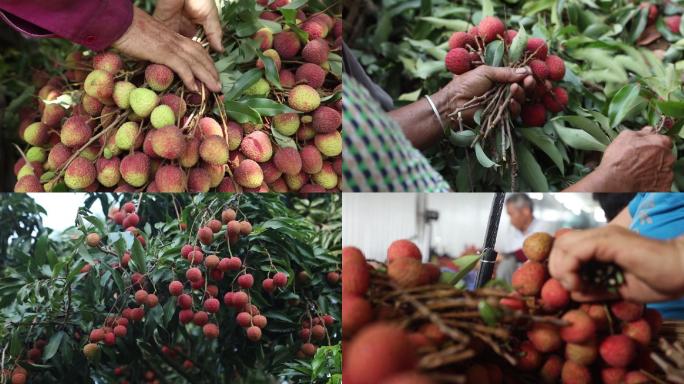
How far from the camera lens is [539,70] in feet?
3.95

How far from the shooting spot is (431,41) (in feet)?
4.51

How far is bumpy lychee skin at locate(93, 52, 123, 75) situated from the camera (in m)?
1.15

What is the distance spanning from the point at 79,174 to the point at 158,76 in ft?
0.75

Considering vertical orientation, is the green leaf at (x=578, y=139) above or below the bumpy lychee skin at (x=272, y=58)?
below

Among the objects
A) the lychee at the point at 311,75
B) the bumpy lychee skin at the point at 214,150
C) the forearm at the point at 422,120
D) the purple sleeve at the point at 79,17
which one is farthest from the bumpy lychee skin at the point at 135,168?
the forearm at the point at 422,120

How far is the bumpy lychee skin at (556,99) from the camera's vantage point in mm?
1228

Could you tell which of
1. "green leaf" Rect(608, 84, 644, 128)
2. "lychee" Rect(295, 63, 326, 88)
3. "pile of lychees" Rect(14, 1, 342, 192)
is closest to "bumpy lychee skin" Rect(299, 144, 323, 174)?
"pile of lychees" Rect(14, 1, 342, 192)

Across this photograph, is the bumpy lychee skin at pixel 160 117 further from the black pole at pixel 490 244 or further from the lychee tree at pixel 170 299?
the black pole at pixel 490 244

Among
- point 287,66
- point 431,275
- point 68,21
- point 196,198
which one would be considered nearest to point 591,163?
point 431,275

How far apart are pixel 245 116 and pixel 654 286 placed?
0.76m

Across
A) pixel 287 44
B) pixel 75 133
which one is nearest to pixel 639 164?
pixel 287 44

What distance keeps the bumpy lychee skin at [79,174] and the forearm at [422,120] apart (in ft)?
1.85

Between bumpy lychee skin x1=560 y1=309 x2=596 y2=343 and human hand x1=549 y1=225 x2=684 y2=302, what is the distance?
0.10 feet

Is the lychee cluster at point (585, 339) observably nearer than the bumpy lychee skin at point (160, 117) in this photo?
Yes
